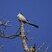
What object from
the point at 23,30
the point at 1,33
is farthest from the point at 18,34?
the point at 1,33

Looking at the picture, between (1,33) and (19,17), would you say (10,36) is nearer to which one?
(1,33)

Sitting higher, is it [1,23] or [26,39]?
[1,23]

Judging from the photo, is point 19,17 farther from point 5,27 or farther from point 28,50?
point 28,50

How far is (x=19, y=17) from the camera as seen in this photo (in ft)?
11.2

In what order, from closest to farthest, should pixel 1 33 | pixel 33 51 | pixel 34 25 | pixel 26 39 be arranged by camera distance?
pixel 33 51, pixel 26 39, pixel 1 33, pixel 34 25

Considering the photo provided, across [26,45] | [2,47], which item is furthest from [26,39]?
[2,47]

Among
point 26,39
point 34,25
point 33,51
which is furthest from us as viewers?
point 34,25

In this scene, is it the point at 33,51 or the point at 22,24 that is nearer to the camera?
the point at 33,51

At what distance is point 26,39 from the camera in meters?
2.91

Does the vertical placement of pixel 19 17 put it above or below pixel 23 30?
above

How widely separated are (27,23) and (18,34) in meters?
0.36

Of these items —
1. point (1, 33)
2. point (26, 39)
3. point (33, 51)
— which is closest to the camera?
point (33, 51)

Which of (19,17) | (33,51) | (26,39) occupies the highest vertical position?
(19,17)

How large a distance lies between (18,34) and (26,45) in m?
0.29
